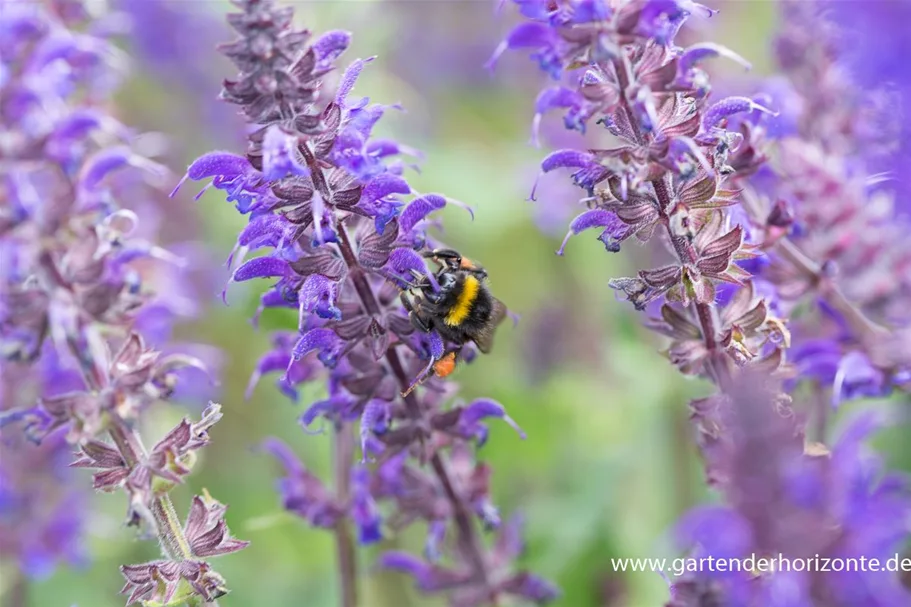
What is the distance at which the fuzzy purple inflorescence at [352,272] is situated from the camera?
110 inches

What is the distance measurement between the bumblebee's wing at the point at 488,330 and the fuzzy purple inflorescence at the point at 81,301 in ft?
3.26

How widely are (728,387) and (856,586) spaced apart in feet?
2.20

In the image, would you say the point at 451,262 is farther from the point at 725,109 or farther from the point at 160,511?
the point at 160,511

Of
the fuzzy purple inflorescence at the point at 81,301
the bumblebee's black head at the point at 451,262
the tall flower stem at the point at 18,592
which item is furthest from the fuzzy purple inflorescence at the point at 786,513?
the tall flower stem at the point at 18,592

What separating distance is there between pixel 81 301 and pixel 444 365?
4.31ft

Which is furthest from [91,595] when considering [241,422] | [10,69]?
[10,69]

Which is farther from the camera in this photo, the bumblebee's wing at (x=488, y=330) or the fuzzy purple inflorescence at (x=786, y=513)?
the bumblebee's wing at (x=488, y=330)

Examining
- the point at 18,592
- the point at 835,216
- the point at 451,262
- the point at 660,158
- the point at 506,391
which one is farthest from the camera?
the point at 506,391

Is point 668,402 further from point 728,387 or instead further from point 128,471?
point 128,471

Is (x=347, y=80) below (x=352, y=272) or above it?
above

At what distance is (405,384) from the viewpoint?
3355 mm

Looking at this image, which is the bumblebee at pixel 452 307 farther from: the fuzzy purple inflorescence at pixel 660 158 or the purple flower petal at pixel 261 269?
the fuzzy purple inflorescence at pixel 660 158

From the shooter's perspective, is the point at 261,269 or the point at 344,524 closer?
the point at 261,269

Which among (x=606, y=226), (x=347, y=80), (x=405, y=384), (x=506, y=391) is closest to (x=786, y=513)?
(x=606, y=226)
